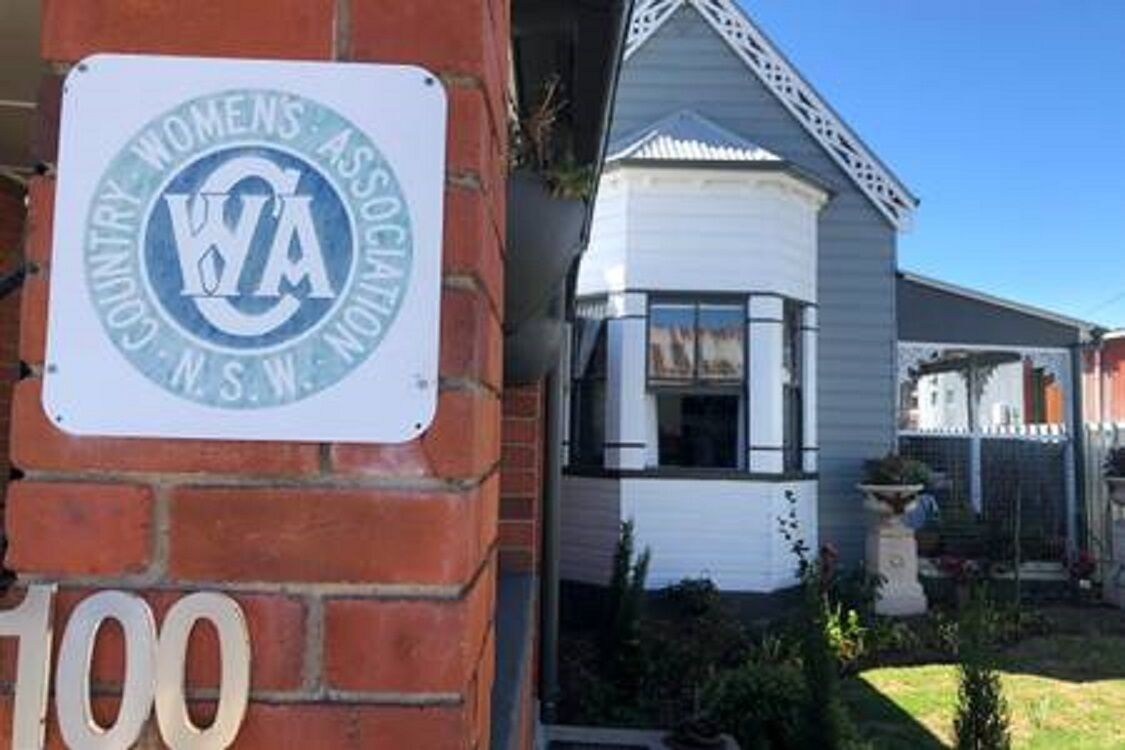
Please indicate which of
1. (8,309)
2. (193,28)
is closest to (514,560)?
(8,309)

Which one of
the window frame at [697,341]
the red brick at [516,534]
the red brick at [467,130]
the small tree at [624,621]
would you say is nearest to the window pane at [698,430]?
the window frame at [697,341]

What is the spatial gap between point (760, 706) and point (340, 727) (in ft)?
14.6

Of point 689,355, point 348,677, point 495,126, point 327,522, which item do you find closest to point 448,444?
point 327,522

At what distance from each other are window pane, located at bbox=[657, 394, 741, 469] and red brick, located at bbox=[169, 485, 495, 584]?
8.37 m

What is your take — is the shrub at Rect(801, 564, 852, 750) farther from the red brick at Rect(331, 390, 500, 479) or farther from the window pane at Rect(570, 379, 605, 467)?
the window pane at Rect(570, 379, 605, 467)

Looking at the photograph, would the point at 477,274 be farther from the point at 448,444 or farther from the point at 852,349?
the point at 852,349

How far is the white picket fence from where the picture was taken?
10.9 m

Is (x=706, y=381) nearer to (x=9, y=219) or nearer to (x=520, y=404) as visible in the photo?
(x=520, y=404)

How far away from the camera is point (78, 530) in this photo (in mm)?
990


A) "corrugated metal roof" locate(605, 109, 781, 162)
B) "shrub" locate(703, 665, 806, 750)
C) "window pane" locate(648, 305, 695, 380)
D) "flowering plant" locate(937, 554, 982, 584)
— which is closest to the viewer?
"shrub" locate(703, 665, 806, 750)

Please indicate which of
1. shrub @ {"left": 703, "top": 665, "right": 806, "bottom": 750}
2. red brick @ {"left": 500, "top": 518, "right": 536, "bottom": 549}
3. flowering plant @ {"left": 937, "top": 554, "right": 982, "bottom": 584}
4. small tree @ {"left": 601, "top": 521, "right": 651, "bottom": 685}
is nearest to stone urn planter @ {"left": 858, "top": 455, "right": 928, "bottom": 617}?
flowering plant @ {"left": 937, "top": 554, "right": 982, "bottom": 584}

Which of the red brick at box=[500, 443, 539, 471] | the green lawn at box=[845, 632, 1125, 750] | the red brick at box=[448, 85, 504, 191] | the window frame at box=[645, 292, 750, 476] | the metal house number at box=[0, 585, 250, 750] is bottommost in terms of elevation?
the green lawn at box=[845, 632, 1125, 750]

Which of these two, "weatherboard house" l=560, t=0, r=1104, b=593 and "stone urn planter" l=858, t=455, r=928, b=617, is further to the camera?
"stone urn planter" l=858, t=455, r=928, b=617

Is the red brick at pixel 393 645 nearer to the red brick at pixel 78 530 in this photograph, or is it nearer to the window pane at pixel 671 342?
the red brick at pixel 78 530
